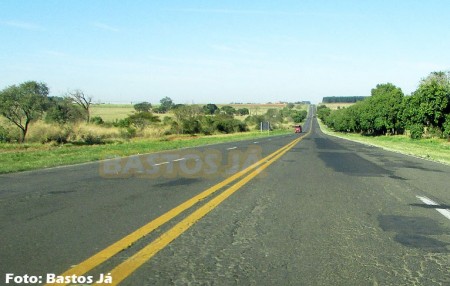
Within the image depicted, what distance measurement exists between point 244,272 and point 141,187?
6.03m

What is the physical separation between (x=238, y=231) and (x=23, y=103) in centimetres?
3680

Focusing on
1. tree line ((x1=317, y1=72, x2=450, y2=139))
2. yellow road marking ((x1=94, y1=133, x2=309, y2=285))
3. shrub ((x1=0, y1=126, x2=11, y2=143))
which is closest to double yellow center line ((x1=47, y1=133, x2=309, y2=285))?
yellow road marking ((x1=94, y1=133, x2=309, y2=285))

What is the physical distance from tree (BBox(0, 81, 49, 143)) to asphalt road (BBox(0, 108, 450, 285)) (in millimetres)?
29211

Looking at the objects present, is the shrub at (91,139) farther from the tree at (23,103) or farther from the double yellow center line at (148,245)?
the double yellow center line at (148,245)

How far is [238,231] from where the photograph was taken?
584cm

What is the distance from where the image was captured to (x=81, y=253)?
4676 millimetres

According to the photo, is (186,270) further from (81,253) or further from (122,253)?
(81,253)

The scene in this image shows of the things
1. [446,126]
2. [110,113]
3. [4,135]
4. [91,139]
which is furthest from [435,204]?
[110,113]

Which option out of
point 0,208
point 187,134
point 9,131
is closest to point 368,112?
point 187,134

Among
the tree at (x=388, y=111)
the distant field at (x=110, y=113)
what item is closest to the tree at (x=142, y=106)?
the distant field at (x=110, y=113)

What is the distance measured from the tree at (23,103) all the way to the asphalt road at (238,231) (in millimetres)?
29211

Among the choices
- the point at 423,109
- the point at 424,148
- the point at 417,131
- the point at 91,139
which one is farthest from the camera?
the point at 417,131

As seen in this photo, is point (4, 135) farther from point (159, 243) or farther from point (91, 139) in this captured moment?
point (159, 243)

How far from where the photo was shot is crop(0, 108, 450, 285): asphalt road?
13.8ft
